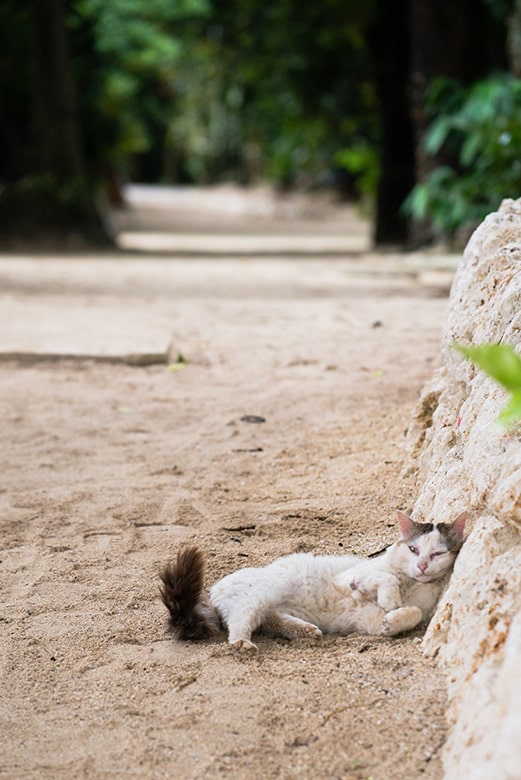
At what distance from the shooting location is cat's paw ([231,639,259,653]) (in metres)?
3.10

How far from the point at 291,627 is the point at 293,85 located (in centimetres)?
1583

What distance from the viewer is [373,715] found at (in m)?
2.70

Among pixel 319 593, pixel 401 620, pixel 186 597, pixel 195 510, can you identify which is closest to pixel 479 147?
pixel 195 510

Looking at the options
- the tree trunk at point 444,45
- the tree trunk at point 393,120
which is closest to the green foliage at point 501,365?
the tree trunk at point 444,45

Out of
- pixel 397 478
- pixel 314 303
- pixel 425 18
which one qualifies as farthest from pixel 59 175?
pixel 397 478

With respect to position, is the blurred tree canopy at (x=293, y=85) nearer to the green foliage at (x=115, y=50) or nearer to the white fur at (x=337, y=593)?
the green foliage at (x=115, y=50)

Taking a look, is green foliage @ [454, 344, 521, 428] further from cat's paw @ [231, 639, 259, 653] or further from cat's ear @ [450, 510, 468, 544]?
cat's paw @ [231, 639, 259, 653]

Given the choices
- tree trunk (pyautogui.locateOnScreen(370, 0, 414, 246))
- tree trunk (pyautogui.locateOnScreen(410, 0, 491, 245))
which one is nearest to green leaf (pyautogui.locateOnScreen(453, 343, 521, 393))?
tree trunk (pyautogui.locateOnScreen(410, 0, 491, 245))

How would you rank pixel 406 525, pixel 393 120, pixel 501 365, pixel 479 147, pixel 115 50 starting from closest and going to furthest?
pixel 501 365, pixel 406 525, pixel 479 147, pixel 393 120, pixel 115 50

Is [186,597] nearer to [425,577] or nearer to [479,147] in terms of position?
[425,577]

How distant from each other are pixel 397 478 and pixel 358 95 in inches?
573

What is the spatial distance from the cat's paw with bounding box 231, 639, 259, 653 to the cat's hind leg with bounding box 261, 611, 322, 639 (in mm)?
144

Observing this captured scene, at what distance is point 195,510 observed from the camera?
14.3 ft

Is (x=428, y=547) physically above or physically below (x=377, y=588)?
above
